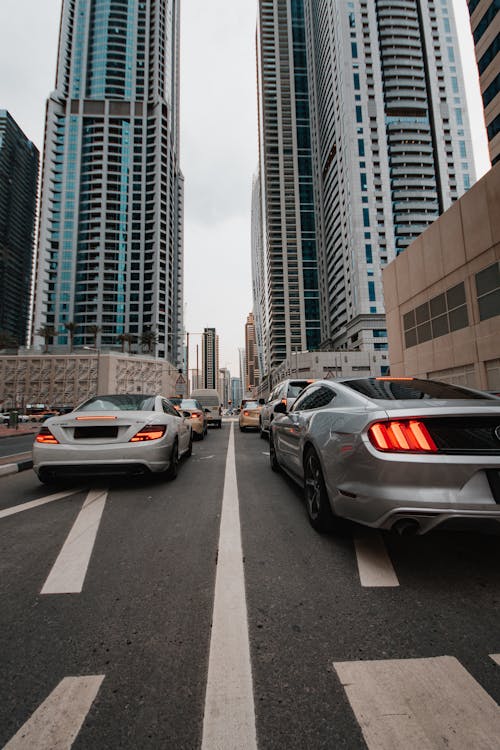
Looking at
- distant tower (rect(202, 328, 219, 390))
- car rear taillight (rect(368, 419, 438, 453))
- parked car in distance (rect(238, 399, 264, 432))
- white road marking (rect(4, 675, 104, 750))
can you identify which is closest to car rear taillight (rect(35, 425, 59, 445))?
white road marking (rect(4, 675, 104, 750))

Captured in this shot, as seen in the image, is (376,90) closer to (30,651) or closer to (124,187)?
(124,187)

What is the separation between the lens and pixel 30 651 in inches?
62.2

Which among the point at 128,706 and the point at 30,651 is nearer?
the point at 128,706

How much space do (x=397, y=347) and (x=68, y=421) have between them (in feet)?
84.0

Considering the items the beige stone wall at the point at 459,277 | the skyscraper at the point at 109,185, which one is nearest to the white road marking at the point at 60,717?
the beige stone wall at the point at 459,277

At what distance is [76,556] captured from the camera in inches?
105

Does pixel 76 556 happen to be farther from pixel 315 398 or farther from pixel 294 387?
pixel 294 387

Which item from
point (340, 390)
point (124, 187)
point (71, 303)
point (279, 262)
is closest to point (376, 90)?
point (279, 262)

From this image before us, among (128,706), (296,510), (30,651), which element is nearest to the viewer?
(128,706)

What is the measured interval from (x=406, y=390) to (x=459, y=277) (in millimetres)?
20048

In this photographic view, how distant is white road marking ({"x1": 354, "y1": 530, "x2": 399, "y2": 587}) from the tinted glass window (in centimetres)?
130

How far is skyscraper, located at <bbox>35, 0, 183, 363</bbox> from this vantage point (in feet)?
328

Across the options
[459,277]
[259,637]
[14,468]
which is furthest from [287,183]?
[259,637]

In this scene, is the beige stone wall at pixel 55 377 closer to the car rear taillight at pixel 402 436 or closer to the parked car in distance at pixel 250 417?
the parked car in distance at pixel 250 417
